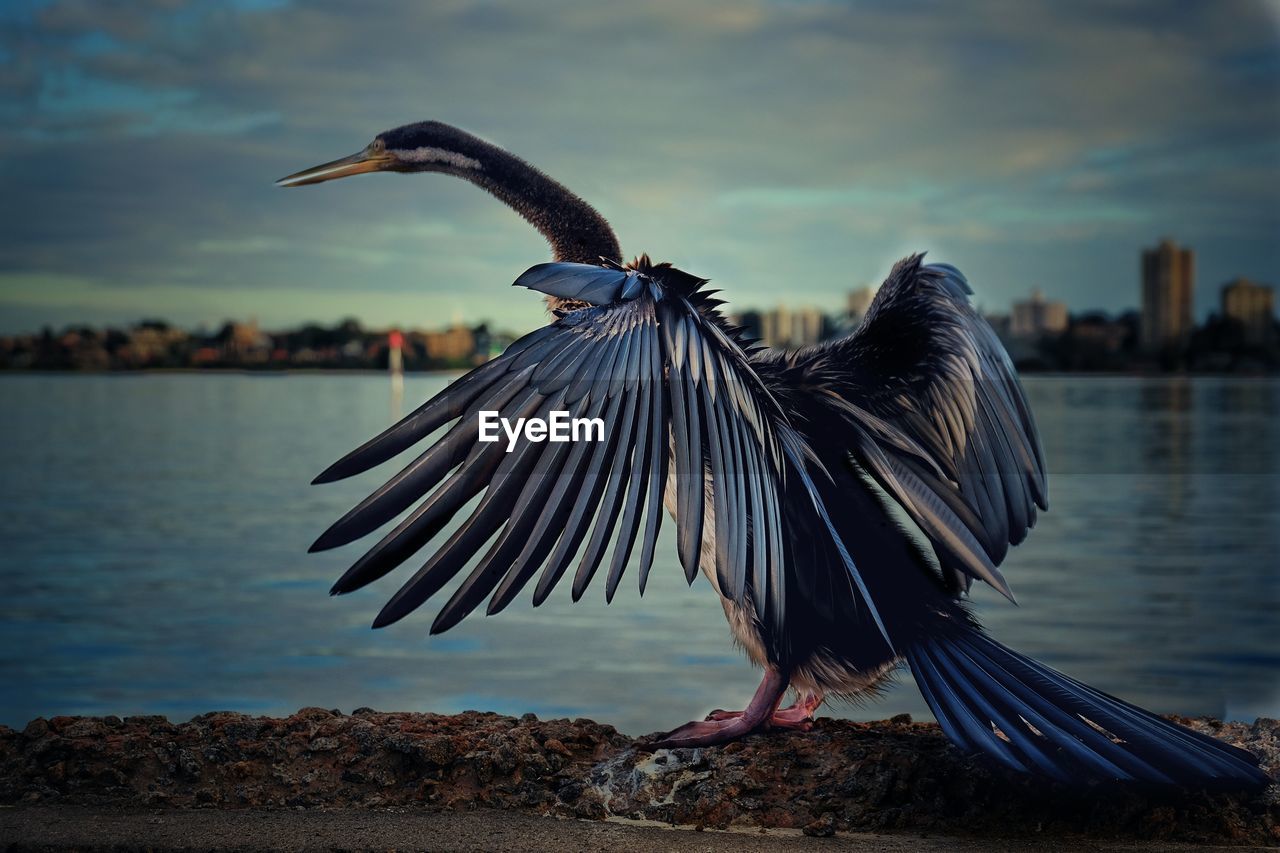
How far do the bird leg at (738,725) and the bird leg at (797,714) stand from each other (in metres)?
0.06

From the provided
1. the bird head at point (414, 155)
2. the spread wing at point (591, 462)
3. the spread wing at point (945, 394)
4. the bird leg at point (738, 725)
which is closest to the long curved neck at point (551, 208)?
the bird head at point (414, 155)

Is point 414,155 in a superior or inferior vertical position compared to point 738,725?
superior

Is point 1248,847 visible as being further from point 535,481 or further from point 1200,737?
point 535,481

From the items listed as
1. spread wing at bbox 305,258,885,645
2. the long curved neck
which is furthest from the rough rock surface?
the long curved neck

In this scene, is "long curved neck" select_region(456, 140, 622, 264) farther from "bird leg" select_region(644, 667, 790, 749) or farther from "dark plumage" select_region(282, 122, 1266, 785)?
"bird leg" select_region(644, 667, 790, 749)

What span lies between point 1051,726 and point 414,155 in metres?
2.71

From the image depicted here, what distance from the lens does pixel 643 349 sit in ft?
9.59

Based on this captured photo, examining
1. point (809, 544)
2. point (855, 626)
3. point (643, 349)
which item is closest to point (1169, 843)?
point (855, 626)

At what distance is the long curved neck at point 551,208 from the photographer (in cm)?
412

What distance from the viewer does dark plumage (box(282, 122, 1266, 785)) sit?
105 inches

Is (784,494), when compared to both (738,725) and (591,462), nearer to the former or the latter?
(591,462)

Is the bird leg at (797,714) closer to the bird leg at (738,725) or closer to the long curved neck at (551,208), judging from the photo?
the bird leg at (738,725)

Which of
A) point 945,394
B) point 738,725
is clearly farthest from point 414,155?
point 738,725

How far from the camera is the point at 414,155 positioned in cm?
432
